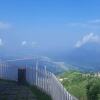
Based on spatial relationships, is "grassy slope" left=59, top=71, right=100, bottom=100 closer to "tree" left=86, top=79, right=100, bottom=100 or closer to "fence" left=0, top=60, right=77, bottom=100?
"tree" left=86, top=79, right=100, bottom=100

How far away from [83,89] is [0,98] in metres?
3.47

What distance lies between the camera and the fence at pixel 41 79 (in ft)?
53.2

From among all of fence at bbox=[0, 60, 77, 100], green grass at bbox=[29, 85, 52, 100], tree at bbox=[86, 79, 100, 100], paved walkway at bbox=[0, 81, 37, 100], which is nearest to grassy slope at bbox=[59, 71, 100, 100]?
tree at bbox=[86, 79, 100, 100]

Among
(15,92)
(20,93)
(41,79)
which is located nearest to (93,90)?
(20,93)

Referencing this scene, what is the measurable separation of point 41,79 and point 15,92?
6.49 ft

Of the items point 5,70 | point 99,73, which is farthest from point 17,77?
point 99,73

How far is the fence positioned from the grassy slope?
0.92m

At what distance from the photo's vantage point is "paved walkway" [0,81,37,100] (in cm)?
1875

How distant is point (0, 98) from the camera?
→ 724 inches

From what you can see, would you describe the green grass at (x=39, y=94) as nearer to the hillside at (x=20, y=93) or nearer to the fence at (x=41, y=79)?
the hillside at (x=20, y=93)

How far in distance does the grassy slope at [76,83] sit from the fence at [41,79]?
0.92 meters

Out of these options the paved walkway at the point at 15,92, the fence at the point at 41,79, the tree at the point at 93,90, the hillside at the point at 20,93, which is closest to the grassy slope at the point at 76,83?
the tree at the point at 93,90

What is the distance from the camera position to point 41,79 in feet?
71.2

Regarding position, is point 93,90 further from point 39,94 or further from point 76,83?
point 76,83
